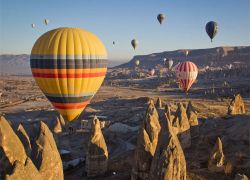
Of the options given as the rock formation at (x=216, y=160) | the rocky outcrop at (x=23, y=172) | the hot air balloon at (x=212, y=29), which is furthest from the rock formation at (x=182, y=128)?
the hot air balloon at (x=212, y=29)

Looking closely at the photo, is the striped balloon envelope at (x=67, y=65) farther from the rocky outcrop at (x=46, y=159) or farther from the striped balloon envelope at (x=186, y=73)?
the striped balloon envelope at (x=186, y=73)

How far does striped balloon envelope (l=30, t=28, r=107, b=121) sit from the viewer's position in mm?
27641

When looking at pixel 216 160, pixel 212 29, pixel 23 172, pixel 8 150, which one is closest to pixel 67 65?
pixel 8 150

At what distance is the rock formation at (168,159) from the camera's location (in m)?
19.4

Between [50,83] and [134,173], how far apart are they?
975 cm

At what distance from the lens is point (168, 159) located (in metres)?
19.4

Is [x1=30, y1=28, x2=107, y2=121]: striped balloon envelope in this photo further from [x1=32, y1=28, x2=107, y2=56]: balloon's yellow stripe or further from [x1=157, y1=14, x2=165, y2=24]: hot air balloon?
[x1=157, y1=14, x2=165, y2=24]: hot air balloon

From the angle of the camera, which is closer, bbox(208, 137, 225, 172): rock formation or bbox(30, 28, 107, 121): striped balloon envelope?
bbox(208, 137, 225, 172): rock formation

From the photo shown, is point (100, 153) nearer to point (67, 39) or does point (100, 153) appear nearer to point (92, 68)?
point (92, 68)

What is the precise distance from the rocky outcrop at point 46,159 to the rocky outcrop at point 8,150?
75 cm

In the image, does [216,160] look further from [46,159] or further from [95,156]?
[46,159]

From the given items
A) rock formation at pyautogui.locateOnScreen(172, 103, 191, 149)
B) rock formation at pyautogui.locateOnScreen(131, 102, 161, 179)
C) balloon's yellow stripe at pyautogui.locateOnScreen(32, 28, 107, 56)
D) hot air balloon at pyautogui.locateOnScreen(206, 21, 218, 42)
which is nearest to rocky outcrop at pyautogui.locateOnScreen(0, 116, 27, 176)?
rock formation at pyautogui.locateOnScreen(131, 102, 161, 179)

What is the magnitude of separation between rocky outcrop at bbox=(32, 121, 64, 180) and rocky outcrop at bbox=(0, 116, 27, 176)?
746mm

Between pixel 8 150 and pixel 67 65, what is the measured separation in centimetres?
1049
